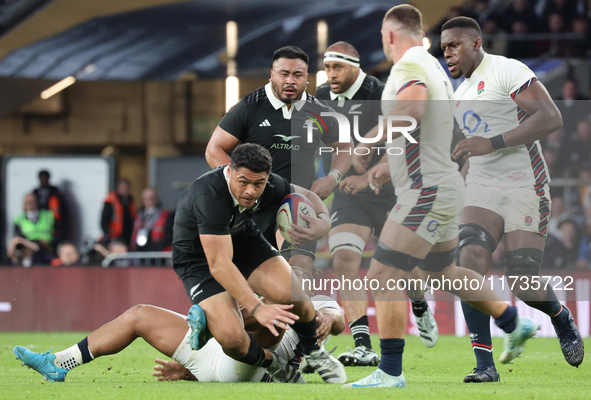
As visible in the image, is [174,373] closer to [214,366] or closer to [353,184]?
[214,366]

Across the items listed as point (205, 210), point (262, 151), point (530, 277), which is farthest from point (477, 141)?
point (205, 210)

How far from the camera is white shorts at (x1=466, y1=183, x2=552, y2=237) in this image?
6.33 m

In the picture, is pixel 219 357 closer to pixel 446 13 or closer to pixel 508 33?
pixel 508 33

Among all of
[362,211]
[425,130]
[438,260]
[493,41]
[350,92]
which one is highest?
[493,41]

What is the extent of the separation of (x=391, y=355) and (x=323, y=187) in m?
2.33

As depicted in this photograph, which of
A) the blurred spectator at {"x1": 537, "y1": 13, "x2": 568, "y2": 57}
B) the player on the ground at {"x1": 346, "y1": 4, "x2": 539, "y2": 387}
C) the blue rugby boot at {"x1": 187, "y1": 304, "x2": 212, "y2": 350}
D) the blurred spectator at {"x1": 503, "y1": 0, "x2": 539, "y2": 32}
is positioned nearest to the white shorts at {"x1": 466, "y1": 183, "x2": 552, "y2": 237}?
the player on the ground at {"x1": 346, "y1": 4, "x2": 539, "y2": 387}

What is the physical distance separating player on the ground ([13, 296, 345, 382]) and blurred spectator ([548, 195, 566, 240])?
6.47 meters

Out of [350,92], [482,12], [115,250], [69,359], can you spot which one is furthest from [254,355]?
[482,12]

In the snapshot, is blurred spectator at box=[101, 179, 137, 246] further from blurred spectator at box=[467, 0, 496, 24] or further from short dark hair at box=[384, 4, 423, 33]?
short dark hair at box=[384, 4, 423, 33]

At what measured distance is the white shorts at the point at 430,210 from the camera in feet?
17.5

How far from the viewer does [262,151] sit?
5.41m

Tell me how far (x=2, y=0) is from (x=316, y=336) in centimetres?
1301

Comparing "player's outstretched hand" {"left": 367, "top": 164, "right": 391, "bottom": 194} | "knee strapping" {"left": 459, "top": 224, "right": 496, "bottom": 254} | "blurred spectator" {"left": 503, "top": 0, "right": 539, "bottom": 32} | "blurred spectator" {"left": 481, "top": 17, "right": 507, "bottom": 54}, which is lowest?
"knee strapping" {"left": 459, "top": 224, "right": 496, "bottom": 254}

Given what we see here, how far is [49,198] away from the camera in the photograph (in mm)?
14477
